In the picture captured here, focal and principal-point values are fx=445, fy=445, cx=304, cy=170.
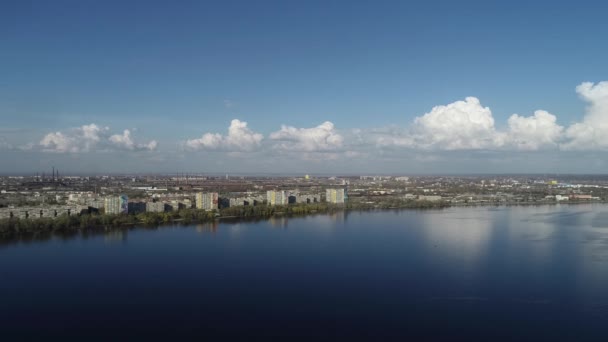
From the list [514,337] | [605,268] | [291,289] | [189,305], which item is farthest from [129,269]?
[605,268]

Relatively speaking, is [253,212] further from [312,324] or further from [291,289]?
[312,324]

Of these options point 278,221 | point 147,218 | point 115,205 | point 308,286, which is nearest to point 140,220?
point 147,218

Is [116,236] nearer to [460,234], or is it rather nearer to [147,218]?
[147,218]

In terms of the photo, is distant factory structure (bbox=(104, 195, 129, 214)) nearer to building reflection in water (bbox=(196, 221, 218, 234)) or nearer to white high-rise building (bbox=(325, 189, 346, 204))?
building reflection in water (bbox=(196, 221, 218, 234))

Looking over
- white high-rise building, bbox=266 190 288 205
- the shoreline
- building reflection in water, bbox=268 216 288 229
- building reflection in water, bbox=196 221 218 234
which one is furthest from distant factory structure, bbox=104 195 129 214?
white high-rise building, bbox=266 190 288 205

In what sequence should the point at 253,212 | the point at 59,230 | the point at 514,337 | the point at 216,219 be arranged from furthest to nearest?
1. the point at 253,212
2. the point at 216,219
3. the point at 59,230
4. the point at 514,337

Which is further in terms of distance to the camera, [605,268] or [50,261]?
[50,261]

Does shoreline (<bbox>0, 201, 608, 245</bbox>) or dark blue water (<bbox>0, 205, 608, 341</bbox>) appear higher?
shoreline (<bbox>0, 201, 608, 245</bbox>)

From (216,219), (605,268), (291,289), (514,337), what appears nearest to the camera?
(514,337)

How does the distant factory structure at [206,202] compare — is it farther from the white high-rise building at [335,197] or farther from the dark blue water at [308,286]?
the white high-rise building at [335,197]
